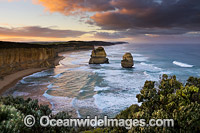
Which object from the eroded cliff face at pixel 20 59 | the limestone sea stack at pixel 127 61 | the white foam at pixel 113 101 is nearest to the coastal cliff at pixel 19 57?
the eroded cliff face at pixel 20 59

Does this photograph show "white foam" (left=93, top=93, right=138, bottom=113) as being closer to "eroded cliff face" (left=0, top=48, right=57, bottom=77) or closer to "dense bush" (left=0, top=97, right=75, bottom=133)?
"dense bush" (left=0, top=97, right=75, bottom=133)

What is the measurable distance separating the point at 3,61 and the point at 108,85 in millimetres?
23692

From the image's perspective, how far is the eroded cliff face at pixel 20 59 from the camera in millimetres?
32969

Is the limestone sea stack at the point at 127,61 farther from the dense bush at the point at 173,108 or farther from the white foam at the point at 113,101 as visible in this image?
the dense bush at the point at 173,108

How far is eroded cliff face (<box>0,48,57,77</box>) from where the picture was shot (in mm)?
32969

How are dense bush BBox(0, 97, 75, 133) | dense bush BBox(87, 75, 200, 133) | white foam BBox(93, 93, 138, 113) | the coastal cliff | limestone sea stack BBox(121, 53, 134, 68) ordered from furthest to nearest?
limestone sea stack BBox(121, 53, 134, 68) < the coastal cliff < white foam BBox(93, 93, 138, 113) < dense bush BBox(87, 75, 200, 133) < dense bush BBox(0, 97, 75, 133)

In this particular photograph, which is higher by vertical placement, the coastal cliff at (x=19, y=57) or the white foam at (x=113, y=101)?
the coastal cliff at (x=19, y=57)

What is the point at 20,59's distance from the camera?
39.4m

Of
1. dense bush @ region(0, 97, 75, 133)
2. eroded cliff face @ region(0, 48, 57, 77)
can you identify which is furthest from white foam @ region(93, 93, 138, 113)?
eroded cliff face @ region(0, 48, 57, 77)

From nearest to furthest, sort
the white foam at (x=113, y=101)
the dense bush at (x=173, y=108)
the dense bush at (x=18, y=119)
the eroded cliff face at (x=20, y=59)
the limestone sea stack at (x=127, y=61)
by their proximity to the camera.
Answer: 1. the dense bush at (x=18, y=119)
2. the dense bush at (x=173, y=108)
3. the white foam at (x=113, y=101)
4. the eroded cliff face at (x=20, y=59)
5. the limestone sea stack at (x=127, y=61)

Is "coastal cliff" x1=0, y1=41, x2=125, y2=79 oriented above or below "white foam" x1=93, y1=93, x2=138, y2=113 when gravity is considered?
above

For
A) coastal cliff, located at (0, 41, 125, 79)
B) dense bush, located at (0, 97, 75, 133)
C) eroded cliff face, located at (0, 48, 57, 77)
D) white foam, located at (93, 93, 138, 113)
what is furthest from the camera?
coastal cliff, located at (0, 41, 125, 79)

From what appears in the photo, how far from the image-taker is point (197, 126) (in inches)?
238

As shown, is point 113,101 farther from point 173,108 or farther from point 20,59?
point 20,59
